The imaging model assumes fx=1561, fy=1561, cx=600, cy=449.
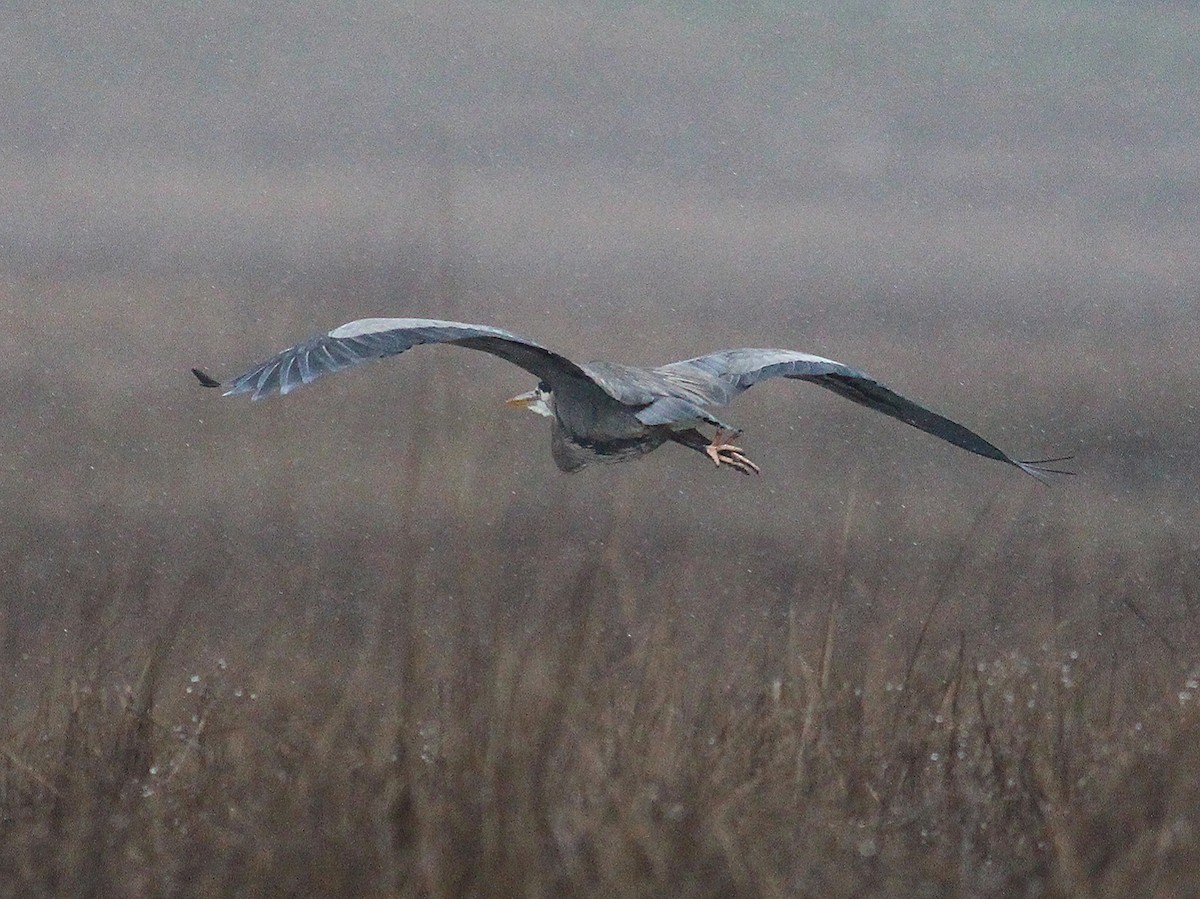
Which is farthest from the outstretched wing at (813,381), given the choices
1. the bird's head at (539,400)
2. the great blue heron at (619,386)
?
the bird's head at (539,400)

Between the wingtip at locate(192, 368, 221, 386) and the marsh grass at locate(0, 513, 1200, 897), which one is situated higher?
the wingtip at locate(192, 368, 221, 386)

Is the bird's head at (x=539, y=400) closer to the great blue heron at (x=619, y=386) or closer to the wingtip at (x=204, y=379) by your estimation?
the great blue heron at (x=619, y=386)

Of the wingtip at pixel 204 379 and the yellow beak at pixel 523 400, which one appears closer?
the wingtip at pixel 204 379

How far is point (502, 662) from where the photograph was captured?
502 centimetres

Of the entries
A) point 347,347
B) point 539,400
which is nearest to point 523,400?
point 539,400

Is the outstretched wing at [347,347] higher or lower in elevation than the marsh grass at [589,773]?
higher

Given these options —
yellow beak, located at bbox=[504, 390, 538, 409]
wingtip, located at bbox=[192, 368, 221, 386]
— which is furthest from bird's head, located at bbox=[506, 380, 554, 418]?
wingtip, located at bbox=[192, 368, 221, 386]

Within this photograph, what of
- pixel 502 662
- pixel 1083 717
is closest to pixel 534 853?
pixel 502 662

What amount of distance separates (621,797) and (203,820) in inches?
61.7

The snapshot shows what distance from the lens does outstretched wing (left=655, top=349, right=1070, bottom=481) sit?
7195 mm

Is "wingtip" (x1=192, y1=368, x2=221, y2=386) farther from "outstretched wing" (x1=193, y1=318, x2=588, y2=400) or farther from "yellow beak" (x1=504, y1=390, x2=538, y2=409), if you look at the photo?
"yellow beak" (x1=504, y1=390, x2=538, y2=409)

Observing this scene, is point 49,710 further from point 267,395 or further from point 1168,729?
point 1168,729

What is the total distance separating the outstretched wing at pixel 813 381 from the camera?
7195 mm

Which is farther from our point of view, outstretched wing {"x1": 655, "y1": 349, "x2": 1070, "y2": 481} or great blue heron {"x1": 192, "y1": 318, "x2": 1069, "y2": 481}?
outstretched wing {"x1": 655, "y1": 349, "x2": 1070, "y2": 481}
